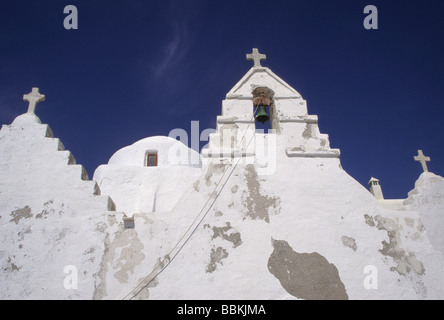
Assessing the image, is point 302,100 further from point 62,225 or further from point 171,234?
point 62,225

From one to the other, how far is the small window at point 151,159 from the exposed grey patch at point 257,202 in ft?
27.8

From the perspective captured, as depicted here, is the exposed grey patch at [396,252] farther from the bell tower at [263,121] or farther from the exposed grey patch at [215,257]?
the exposed grey patch at [215,257]

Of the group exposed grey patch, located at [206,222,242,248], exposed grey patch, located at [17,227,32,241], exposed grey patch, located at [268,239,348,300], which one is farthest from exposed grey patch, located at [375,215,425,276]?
exposed grey patch, located at [17,227,32,241]

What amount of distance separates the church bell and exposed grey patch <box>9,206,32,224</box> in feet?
15.4

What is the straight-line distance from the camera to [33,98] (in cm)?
697

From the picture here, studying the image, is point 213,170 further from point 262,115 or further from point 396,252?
point 396,252

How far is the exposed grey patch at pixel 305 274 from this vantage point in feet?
17.0

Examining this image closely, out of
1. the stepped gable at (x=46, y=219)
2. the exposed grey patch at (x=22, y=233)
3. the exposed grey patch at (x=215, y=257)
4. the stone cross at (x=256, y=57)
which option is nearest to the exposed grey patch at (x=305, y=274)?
the exposed grey patch at (x=215, y=257)

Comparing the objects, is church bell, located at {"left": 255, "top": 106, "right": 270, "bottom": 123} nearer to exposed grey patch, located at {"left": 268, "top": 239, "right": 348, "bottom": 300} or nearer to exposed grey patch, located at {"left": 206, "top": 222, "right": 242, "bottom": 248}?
exposed grey patch, located at {"left": 206, "top": 222, "right": 242, "bottom": 248}

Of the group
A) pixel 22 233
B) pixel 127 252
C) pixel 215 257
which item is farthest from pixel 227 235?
pixel 22 233

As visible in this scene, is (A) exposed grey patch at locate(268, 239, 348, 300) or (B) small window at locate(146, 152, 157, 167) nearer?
(A) exposed grey patch at locate(268, 239, 348, 300)

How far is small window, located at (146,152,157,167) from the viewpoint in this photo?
46.2 ft
